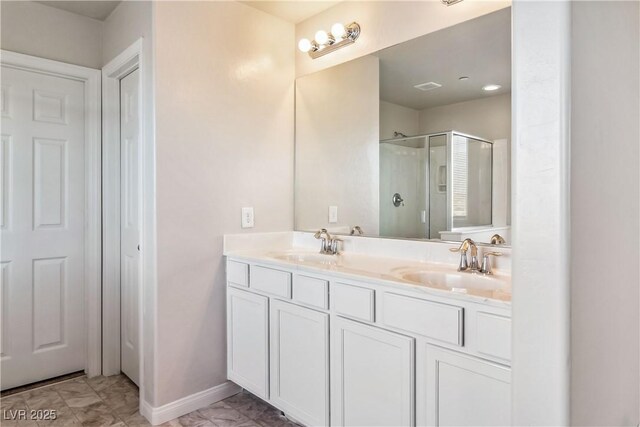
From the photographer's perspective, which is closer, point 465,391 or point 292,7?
point 465,391

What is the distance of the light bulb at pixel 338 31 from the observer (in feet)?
7.42

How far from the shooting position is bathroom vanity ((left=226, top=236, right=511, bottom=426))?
1252 mm

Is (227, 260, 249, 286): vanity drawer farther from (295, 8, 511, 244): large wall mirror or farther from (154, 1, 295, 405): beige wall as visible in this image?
(295, 8, 511, 244): large wall mirror

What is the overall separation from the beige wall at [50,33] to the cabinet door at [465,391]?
2699mm

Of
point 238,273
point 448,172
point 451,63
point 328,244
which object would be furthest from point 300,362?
point 451,63

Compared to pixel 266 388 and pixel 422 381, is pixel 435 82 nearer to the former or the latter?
pixel 422 381

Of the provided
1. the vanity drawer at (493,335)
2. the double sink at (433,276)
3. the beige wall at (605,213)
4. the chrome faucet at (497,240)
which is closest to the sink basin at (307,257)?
the double sink at (433,276)

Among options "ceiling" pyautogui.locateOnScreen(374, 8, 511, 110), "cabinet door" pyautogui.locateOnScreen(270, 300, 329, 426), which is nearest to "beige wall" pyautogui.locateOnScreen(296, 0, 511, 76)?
"ceiling" pyautogui.locateOnScreen(374, 8, 511, 110)

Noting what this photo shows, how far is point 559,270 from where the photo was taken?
758mm

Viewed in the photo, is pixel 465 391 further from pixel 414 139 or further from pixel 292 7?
pixel 292 7

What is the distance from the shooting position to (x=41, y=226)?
8.21 ft

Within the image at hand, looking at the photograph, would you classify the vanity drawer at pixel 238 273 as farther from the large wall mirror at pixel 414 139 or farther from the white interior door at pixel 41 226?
the white interior door at pixel 41 226

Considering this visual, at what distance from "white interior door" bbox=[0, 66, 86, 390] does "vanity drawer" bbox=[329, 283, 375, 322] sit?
1.89 m

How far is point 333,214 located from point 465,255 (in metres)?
0.94
